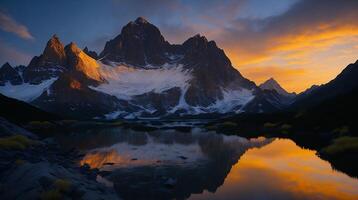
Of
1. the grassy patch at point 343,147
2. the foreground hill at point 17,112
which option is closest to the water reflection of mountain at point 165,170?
the grassy patch at point 343,147

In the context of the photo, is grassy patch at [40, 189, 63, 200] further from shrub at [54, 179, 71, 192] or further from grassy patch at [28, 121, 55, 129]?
grassy patch at [28, 121, 55, 129]

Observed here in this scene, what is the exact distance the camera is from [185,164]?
55312mm

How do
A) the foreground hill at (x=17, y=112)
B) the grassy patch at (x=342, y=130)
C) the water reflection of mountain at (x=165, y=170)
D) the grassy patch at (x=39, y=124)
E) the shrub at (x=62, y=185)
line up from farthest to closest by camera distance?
the foreground hill at (x=17, y=112)
the grassy patch at (x=39, y=124)
the grassy patch at (x=342, y=130)
the water reflection of mountain at (x=165, y=170)
the shrub at (x=62, y=185)

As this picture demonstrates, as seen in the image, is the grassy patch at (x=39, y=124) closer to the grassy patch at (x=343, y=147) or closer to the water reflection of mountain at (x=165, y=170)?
the water reflection of mountain at (x=165, y=170)

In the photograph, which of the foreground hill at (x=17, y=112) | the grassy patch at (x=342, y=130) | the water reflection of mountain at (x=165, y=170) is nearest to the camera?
the water reflection of mountain at (x=165, y=170)

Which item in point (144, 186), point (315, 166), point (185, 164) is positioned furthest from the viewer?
point (185, 164)

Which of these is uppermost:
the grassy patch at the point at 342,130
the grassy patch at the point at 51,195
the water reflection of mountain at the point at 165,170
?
the grassy patch at the point at 342,130

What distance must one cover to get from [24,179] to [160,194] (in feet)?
42.1

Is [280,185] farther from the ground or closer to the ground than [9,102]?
closer to the ground

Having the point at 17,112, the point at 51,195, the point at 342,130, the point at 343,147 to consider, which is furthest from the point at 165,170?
the point at 17,112

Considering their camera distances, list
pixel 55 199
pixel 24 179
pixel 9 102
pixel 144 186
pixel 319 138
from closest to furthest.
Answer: pixel 55 199 < pixel 24 179 < pixel 144 186 < pixel 319 138 < pixel 9 102

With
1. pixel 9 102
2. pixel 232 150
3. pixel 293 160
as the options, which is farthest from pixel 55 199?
pixel 9 102

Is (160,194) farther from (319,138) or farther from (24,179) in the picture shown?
(319,138)

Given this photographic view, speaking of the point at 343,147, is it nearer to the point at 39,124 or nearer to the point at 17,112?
the point at 39,124
